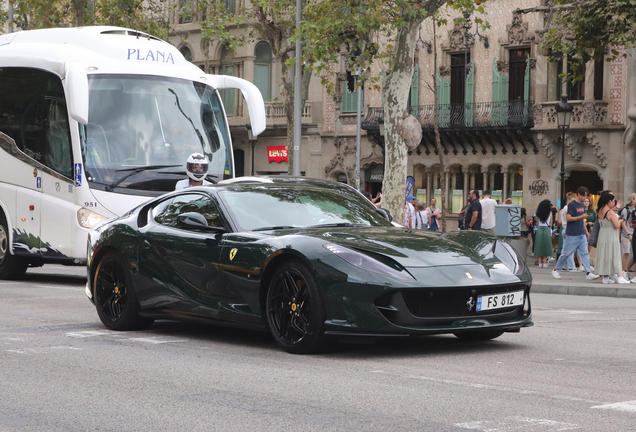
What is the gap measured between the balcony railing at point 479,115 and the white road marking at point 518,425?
31773 mm

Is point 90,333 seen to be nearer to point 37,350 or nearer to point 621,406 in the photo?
point 37,350

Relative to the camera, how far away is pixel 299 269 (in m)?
7.84

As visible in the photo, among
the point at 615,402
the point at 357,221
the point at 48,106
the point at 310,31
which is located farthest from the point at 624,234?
the point at 615,402

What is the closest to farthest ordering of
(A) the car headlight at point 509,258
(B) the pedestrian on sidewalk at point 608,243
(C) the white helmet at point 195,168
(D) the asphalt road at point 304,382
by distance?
(D) the asphalt road at point 304,382
(A) the car headlight at point 509,258
(C) the white helmet at point 195,168
(B) the pedestrian on sidewalk at point 608,243

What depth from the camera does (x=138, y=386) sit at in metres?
6.74

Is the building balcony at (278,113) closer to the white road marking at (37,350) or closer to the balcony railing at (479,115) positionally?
the balcony railing at (479,115)

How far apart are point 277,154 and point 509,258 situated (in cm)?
3776

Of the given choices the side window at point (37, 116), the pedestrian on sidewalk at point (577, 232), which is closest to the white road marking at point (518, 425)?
the side window at point (37, 116)

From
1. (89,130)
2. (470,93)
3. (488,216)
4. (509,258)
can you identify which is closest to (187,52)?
(470,93)

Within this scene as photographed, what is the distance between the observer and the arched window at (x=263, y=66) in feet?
154

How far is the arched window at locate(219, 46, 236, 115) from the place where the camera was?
47.5 m

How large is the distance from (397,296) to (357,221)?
1.53 metres

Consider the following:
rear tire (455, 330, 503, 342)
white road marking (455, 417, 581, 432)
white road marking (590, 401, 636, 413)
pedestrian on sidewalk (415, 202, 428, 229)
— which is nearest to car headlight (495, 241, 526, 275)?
rear tire (455, 330, 503, 342)

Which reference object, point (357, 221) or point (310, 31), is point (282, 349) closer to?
point (357, 221)
